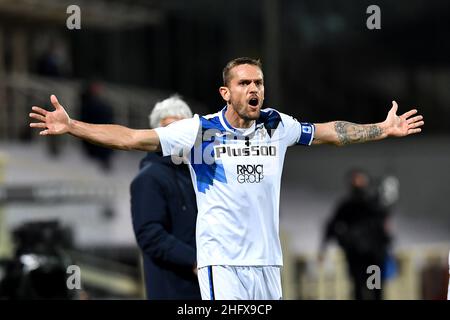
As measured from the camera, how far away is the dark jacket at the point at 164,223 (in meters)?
7.44

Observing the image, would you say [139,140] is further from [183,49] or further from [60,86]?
[183,49]

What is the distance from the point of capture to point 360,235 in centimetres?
1331

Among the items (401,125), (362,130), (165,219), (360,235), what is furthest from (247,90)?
(360,235)

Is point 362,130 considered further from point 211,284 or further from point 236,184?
point 211,284

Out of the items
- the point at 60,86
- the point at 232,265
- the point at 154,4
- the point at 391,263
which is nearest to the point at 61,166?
the point at 60,86

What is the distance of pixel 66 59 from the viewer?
23.5 meters

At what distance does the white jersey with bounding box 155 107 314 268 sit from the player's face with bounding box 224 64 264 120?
0.41ft

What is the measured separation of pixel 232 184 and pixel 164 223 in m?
1.20

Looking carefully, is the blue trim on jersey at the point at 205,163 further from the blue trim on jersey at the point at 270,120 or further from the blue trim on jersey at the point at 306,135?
the blue trim on jersey at the point at 306,135

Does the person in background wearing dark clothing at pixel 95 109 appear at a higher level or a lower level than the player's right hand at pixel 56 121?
higher

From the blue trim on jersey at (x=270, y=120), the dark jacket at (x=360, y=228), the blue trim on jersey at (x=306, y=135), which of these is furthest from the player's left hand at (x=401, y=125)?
the dark jacket at (x=360, y=228)

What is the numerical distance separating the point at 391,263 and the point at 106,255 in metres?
4.40

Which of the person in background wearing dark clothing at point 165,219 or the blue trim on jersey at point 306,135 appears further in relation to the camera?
the person in background wearing dark clothing at point 165,219

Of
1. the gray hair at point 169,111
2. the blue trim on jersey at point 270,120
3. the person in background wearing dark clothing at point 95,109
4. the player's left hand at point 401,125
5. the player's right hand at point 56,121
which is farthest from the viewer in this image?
the person in background wearing dark clothing at point 95,109
